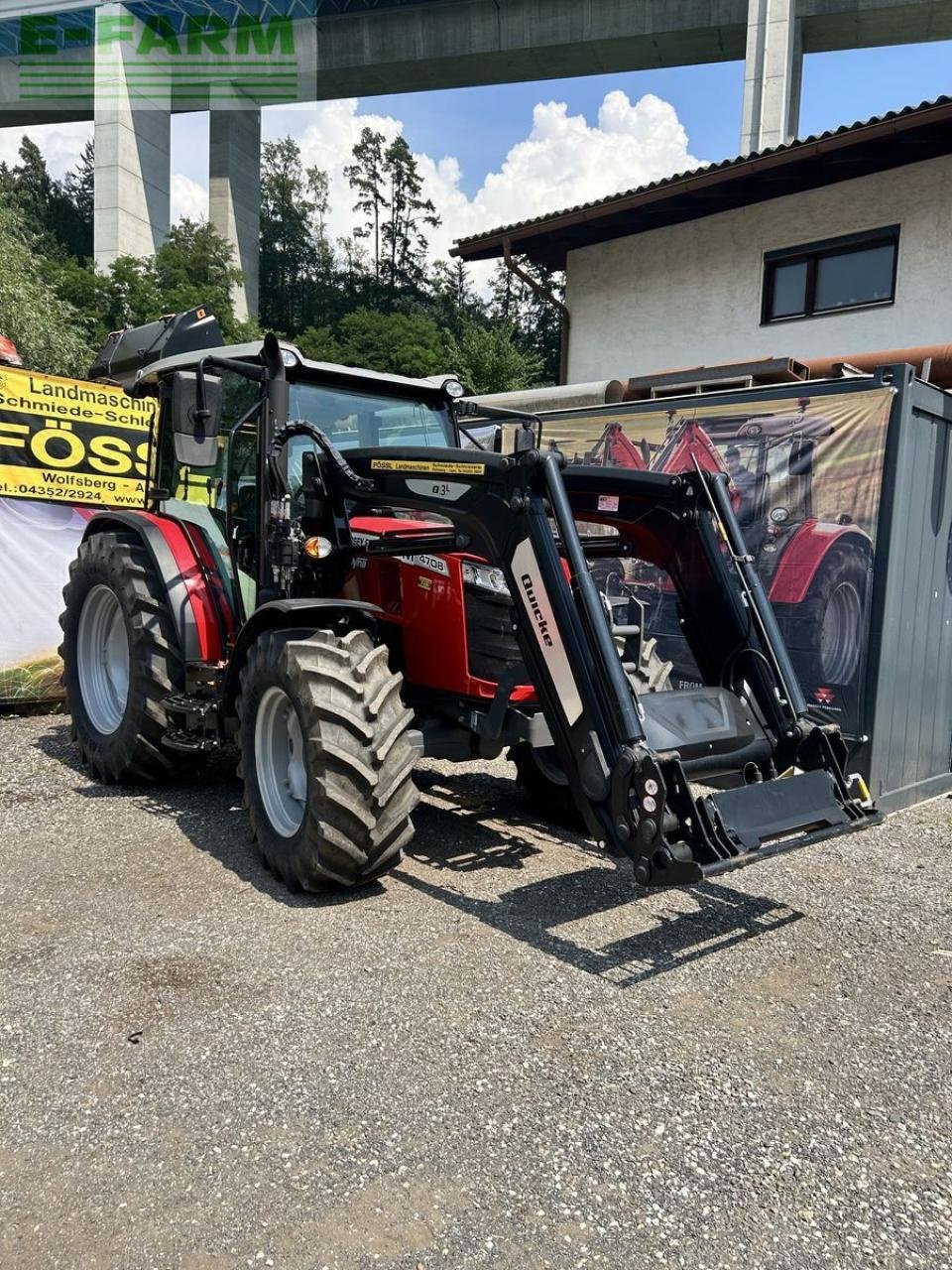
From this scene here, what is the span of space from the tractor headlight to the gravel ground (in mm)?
1336

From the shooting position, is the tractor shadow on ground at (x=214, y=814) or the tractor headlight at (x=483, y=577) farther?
the tractor headlight at (x=483, y=577)

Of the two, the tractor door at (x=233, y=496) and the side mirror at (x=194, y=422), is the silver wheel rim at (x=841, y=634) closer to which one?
the tractor door at (x=233, y=496)

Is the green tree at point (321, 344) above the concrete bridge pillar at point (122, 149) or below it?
below

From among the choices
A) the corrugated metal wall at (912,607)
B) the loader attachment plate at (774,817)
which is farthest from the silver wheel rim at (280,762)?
the corrugated metal wall at (912,607)

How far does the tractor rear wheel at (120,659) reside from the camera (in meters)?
5.25

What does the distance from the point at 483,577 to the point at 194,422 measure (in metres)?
1.61

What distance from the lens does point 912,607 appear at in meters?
6.02

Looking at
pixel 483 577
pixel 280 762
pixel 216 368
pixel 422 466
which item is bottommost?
pixel 280 762

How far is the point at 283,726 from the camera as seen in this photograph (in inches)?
174

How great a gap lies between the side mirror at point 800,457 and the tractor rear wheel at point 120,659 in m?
4.36

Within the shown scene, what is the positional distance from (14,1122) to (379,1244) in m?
1.09

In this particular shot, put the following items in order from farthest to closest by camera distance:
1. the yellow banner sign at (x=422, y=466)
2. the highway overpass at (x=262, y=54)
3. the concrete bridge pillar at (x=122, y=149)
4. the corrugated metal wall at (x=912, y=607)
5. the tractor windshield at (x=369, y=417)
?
1. the concrete bridge pillar at (x=122, y=149)
2. the highway overpass at (x=262, y=54)
3. the corrugated metal wall at (x=912, y=607)
4. the tractor windshield at (x=369, y=417)
5. the yellow banner sign at (x=422, y=466)

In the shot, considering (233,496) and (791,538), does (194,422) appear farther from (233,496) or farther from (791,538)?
(791,538)

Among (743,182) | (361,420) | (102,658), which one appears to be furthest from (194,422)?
(743,182)
